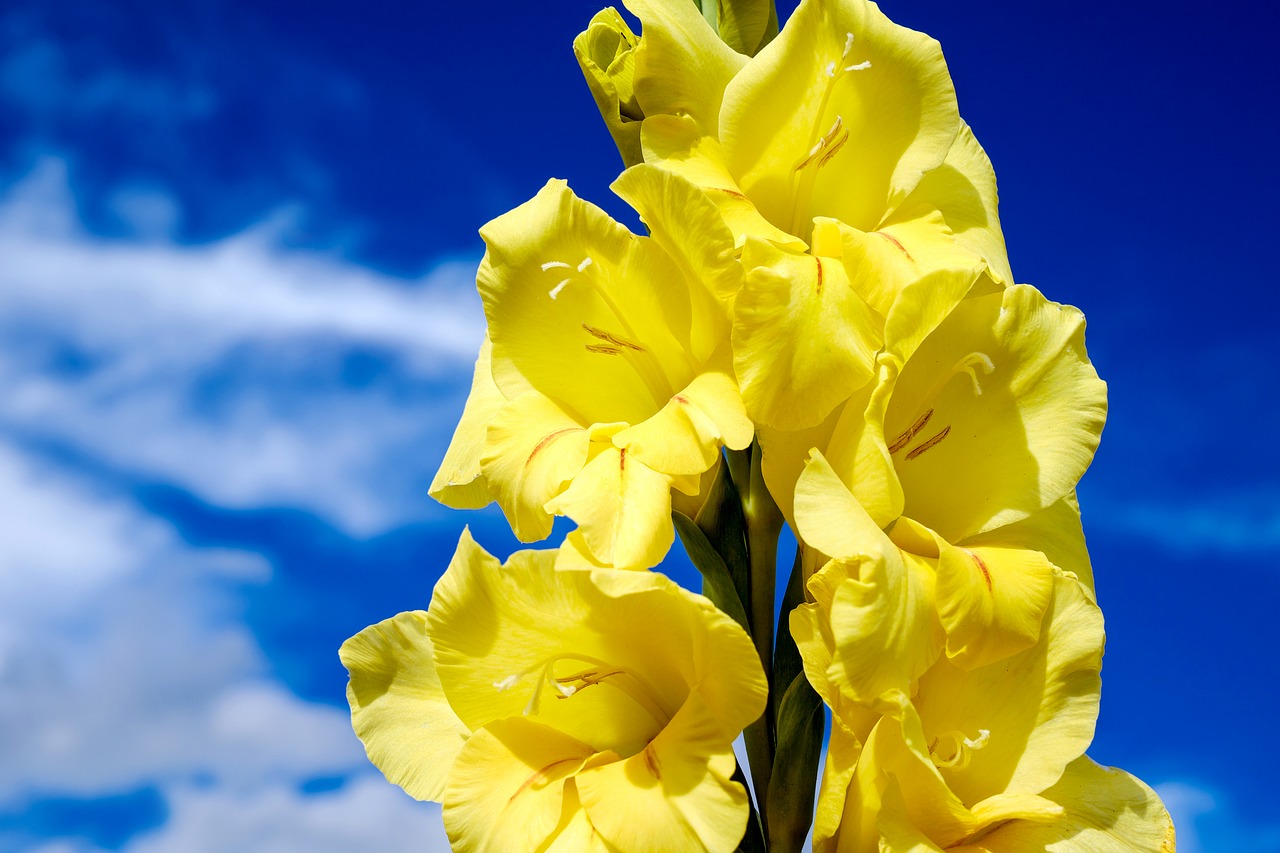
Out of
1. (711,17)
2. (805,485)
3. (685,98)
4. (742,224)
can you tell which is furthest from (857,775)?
(711,17)

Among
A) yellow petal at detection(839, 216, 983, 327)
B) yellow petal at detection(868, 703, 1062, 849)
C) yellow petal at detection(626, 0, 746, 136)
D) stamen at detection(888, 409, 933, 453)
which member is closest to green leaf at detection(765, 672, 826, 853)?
yellow petal at detection(868, 703, 1062, 849)

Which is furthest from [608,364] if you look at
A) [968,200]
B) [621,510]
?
[968,200]

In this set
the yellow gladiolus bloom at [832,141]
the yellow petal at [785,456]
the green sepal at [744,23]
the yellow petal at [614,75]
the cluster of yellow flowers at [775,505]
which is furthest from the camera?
the green sepal at [744,23]

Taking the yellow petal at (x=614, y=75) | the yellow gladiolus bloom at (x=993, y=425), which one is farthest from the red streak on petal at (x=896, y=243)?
the yellow petal at (x=614, y=75)

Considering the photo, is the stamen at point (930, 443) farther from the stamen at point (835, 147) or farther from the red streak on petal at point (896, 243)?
the stamen at point (835, 147)

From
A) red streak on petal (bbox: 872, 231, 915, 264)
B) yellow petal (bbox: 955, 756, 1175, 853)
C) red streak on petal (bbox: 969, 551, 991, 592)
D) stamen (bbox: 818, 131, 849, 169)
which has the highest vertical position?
stamen (bbox: 818, 131, 849, 169)

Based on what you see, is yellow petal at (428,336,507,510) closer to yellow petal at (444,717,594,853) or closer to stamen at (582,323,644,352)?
stamen at (582,323,644,352)

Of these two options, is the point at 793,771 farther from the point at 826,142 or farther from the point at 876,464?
the point at 826,142
